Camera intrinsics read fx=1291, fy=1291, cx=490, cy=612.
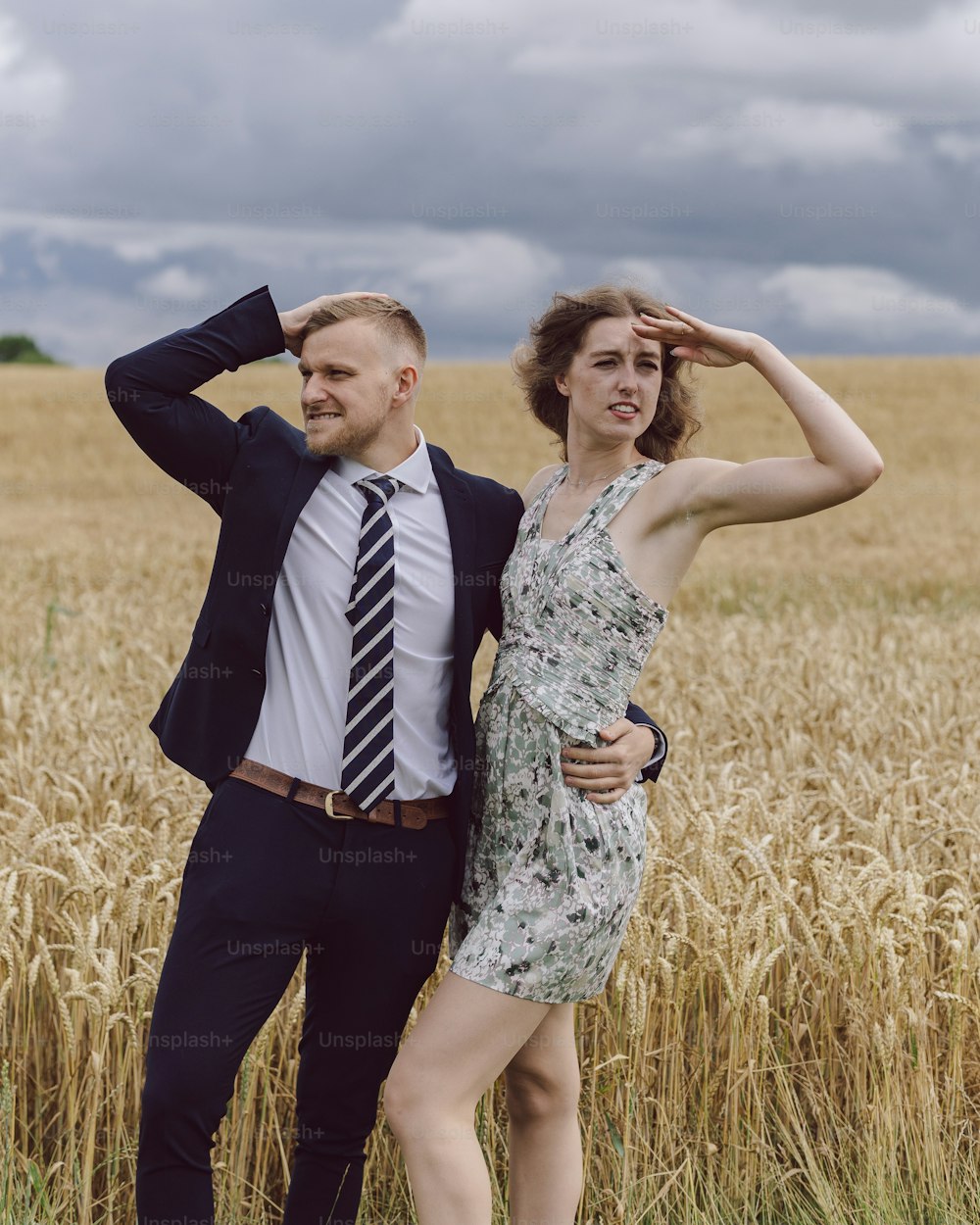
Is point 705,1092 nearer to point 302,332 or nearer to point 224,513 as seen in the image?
point 224,513

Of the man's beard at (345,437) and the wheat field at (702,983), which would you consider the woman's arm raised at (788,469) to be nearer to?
the wheat field at (702,983)

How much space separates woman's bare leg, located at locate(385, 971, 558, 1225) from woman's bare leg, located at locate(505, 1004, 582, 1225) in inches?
11.0

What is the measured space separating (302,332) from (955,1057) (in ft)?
8.79

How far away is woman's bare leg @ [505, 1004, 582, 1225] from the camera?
2.96 meters

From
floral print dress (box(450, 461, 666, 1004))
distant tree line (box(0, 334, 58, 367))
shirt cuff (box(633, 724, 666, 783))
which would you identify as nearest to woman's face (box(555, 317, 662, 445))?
floral print dress (box(450, 461, 666, 1004))

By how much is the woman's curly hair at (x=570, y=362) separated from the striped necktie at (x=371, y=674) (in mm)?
673

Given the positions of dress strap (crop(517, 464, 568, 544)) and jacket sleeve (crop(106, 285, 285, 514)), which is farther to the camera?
dress strap (crop(517, 464, 568, 544))

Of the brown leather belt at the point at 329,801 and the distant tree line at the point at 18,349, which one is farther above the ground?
the distant tree line at the point at 18,349

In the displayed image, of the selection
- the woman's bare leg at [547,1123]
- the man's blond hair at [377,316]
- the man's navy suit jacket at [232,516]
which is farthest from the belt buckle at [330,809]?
the man's blond hair at [377,316]

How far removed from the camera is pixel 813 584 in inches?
664

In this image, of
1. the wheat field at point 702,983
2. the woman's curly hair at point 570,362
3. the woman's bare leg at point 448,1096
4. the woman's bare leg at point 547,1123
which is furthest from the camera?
the wheat field at point 702,983

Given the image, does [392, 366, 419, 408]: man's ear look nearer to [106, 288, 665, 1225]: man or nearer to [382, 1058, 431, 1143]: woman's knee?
[106, 288, 665, 1225]: man

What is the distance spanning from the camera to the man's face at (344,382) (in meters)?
2.87

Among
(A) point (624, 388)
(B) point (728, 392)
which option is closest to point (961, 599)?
(A) point (624, 388)
